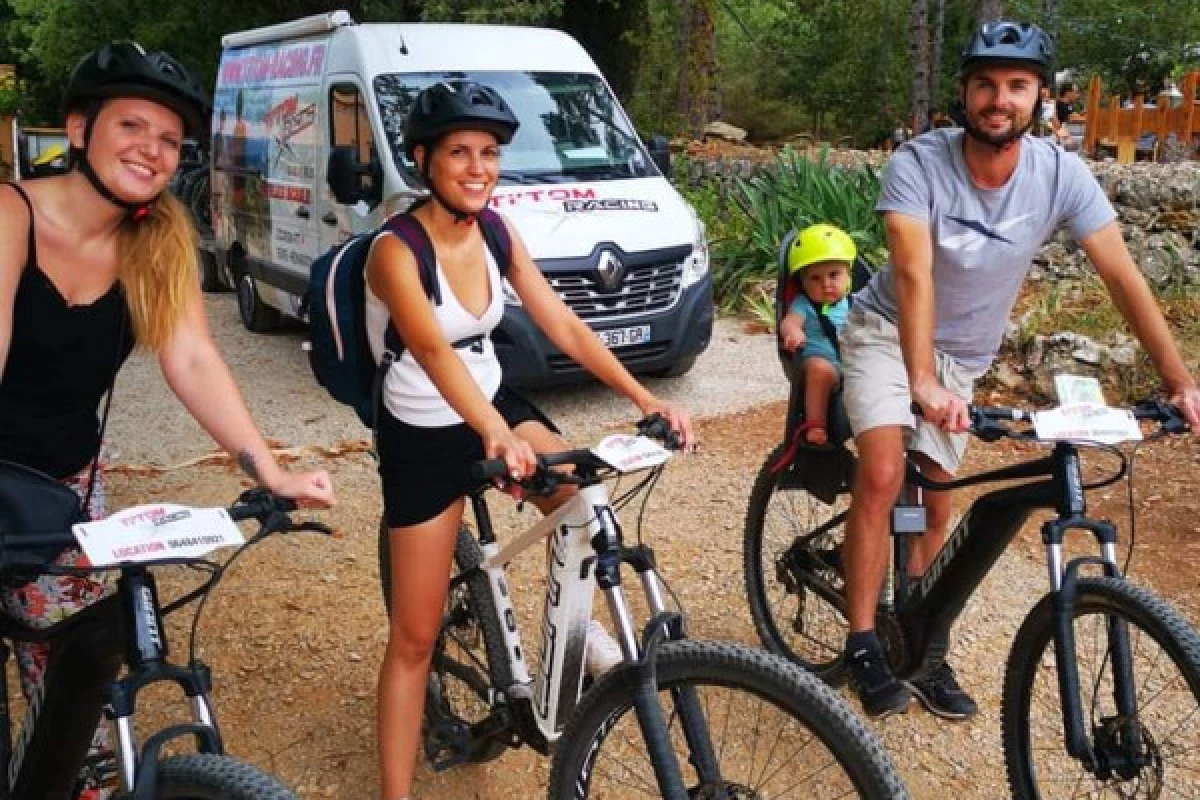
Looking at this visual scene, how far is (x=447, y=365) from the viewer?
8.96 ft

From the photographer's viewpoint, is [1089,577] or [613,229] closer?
[1089,577]

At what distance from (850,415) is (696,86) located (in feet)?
52.4

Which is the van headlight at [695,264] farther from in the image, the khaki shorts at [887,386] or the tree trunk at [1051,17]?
the tree trunk at [1051,17]

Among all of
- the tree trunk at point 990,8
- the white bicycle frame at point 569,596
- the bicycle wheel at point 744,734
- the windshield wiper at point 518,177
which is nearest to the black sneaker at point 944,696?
the bicycle wheel at point 744,734

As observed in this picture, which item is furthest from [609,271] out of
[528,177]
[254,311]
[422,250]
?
[422,250]

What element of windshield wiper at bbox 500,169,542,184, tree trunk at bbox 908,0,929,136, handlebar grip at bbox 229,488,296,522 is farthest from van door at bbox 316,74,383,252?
tree trunk at bbox 908,0,929,136

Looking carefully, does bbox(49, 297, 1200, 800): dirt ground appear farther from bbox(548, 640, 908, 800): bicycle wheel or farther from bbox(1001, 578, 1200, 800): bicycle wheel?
bbox(548, 640, 908, 800): bicycle wheel

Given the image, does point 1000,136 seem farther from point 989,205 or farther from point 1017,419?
point 1017,419

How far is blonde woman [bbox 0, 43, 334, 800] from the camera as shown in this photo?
2.47 meters

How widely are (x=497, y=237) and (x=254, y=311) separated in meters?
8.22

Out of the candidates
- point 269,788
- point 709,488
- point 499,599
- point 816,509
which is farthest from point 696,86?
point 269,788

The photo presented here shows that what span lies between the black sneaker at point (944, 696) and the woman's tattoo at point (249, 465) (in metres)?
2.35

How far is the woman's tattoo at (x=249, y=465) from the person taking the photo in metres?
2.54

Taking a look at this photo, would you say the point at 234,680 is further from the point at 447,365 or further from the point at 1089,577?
the point at 1089,577
